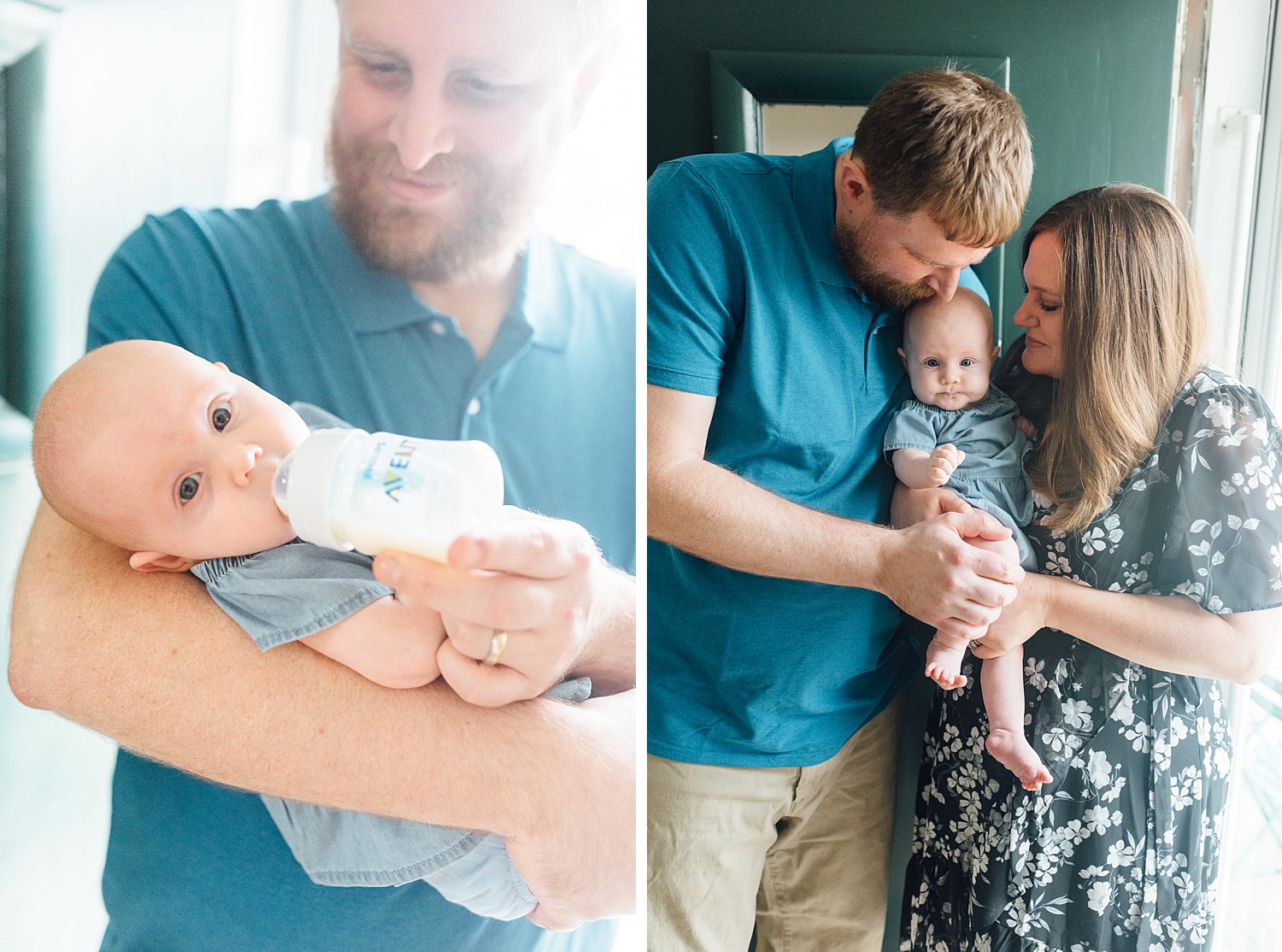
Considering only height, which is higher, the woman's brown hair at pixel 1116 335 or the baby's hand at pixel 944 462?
the woman's brown hair at pixel 1116 335

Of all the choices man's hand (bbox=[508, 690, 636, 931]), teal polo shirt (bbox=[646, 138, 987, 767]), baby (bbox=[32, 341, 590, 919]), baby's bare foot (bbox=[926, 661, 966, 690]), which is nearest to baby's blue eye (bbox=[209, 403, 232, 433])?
baby (bbox=[32, 341, 590, 919])

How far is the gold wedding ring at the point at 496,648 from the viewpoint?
27.5 inches

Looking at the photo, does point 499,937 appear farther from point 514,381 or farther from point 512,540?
point 514,381

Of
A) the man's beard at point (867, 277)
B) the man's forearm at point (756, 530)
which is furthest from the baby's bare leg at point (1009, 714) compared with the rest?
the man's beard at point (867, 277)

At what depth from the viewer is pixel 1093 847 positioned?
1.23 m

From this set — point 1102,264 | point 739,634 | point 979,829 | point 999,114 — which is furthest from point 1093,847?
point 999,114

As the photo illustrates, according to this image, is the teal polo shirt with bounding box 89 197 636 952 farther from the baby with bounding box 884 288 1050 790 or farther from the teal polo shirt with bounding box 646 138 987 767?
the baby with bounding box 884 288 1050 790

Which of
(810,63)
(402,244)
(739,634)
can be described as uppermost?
(810,63)

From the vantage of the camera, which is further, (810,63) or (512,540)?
(810,63)

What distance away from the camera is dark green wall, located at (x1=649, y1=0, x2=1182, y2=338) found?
125cm

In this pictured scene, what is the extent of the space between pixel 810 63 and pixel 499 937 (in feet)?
3.87

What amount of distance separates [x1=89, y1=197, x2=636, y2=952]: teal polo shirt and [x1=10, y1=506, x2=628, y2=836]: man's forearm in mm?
28

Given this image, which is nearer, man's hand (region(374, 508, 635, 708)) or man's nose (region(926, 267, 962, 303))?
man's hand (region(374, 508, 635, 708))

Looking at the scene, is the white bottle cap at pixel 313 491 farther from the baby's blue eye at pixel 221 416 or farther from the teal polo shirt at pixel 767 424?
the teal polo shirt at pixel 767 424
